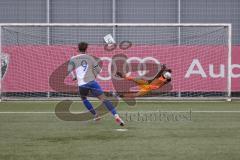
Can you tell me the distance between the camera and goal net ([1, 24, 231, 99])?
2025 centimetres

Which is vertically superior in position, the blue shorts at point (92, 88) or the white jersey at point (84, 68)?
the white jersey at point (84, 68)

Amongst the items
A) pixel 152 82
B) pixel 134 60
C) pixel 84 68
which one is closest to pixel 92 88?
pixel 84 68

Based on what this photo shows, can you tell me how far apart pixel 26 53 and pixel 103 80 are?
290cm

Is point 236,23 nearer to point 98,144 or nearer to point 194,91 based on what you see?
point 194,91

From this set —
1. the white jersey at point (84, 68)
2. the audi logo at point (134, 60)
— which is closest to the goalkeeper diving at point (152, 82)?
the audi logo at point (134, 60)

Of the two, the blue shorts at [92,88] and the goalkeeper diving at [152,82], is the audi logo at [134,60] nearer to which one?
the goalkeeper diving at [152,82]

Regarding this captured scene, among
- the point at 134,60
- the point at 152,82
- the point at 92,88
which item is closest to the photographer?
the point at 92,88

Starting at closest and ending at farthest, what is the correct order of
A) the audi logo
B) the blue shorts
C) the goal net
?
1. the blue shorts
2. the goal net
3. the audi logo

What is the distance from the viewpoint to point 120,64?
20.6 meters

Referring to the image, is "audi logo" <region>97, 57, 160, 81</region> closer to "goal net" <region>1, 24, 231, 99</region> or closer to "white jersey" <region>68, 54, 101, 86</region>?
"goal net" <region>1, 24, 231, 99</region>

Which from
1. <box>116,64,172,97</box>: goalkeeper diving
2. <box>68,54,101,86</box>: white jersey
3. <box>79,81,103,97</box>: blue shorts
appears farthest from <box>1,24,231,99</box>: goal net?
<box>79,81,103,97</box>: blue shorts

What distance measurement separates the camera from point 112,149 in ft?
28.6

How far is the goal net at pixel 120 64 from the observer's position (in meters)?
20.2

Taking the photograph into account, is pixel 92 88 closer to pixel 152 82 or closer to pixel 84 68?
pixel 84 68
